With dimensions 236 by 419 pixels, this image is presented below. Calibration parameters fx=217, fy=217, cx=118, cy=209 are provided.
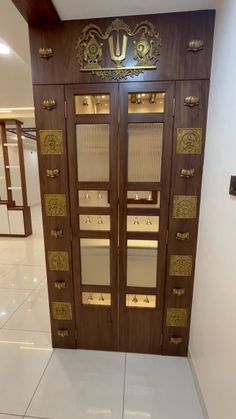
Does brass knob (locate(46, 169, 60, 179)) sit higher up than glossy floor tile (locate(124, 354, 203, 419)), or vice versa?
brass knob (locate(46, 169, 60, 179))

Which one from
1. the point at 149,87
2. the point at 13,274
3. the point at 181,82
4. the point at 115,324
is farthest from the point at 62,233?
the point at 13,274

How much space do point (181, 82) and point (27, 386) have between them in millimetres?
2360

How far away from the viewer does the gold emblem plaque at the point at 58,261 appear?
5.66 ft

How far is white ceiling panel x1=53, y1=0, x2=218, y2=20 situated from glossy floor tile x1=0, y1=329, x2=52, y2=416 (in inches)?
98.2

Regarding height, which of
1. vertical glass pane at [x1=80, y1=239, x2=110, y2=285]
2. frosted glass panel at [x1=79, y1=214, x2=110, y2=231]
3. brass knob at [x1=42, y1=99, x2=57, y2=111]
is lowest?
vertical glass pane at [x1=80, y1=239, x2=110, y2=285]

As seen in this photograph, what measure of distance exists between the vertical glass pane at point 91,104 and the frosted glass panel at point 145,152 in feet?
0.76

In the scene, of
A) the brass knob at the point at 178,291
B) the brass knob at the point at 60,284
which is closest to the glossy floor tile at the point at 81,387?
the brass knob at the point at 60,284

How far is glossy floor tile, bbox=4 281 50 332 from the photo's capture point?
2174 mm

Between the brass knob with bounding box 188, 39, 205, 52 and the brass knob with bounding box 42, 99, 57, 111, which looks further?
the brass knob with bounding box 42, 99, 57, 111

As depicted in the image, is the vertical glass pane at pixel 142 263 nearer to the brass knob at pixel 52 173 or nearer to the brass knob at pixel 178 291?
the brass knob at pixel 178 291

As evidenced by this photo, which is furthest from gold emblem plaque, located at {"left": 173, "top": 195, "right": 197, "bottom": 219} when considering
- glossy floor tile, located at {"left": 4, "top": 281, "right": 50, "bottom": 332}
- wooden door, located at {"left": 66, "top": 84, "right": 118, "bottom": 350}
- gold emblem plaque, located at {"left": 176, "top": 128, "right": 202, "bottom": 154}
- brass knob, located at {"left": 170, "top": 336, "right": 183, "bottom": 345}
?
glossy floor tile, located at {"left": 4, "top": 281, "right": 50, "bottom": 332}

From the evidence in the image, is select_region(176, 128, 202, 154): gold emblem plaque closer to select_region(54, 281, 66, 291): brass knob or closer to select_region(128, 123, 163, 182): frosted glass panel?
select_region(128, 123, 163, 182): frosted glass panel

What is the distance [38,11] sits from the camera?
4.21 feet

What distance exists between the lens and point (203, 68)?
137cm
